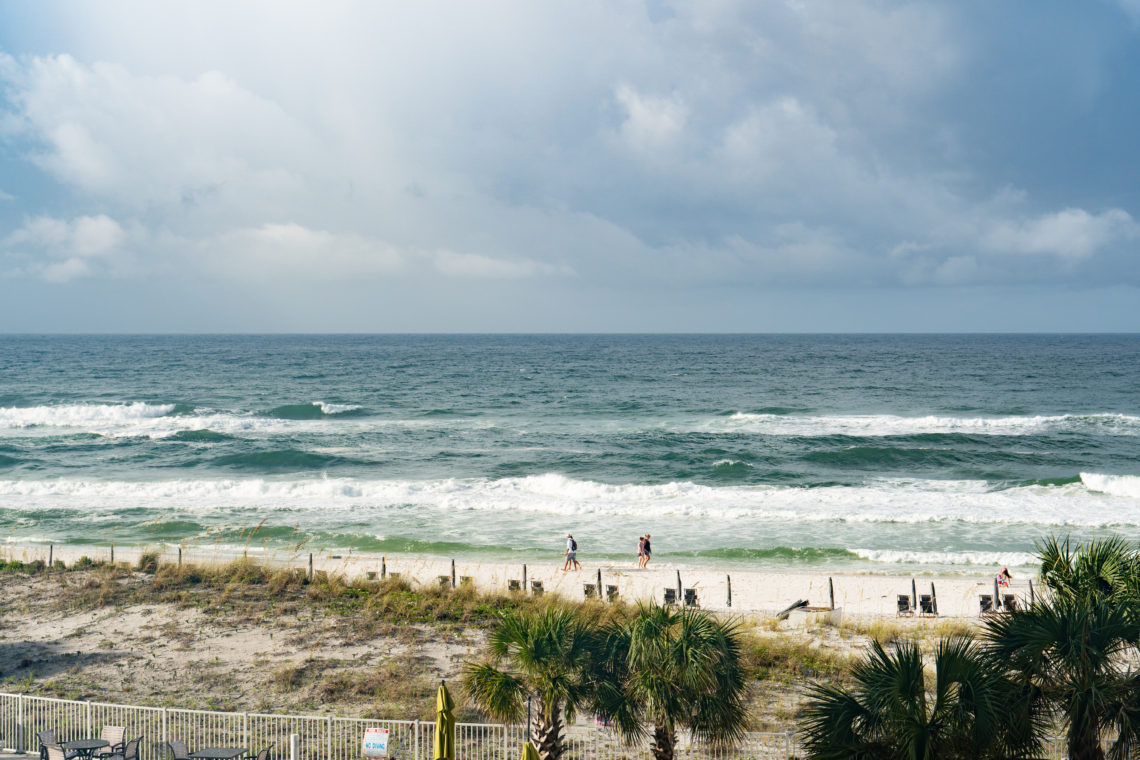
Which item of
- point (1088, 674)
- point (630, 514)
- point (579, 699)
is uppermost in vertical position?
point (1088, 674)

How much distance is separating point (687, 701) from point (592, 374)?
95.0 m

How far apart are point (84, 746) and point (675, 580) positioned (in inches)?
662

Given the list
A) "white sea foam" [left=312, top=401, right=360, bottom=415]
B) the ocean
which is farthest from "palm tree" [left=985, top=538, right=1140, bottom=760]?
"white sea foam" [left=312, top=401, right=360, bottom=415]

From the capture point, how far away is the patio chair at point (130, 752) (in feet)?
38.7

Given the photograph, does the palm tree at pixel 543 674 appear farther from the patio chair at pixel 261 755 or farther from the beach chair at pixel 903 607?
the beach chair at pixel 903 607

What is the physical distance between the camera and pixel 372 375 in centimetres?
10312

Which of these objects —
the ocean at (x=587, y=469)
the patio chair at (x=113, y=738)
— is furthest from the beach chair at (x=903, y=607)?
the patio chair at (x=113, y=738)

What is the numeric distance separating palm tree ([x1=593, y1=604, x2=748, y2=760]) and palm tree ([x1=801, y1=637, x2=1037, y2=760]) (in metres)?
1.52

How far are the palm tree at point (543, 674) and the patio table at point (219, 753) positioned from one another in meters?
4.19

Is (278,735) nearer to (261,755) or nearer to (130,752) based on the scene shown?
(261,755)

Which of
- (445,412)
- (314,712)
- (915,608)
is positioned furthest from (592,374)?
(314,712)

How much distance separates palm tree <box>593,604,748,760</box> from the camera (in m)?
9.79

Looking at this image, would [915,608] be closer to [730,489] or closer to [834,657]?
[834,657]

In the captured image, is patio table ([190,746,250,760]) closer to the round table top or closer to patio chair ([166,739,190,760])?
patio chair ([166,739,190,760])
